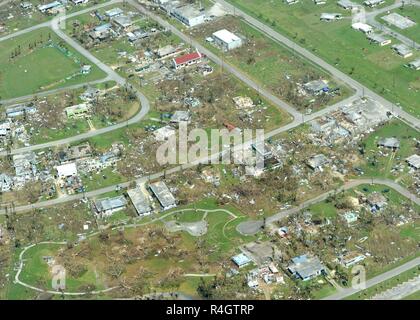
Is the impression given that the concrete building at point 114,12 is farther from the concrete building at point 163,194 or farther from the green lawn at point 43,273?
the green lawn at point 43,273

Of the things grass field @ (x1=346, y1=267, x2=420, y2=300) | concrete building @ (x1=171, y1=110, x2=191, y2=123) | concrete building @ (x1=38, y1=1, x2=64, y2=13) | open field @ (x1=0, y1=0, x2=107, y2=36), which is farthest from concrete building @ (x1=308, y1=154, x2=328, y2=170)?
concrete building @ (x1=38, y1=1, x2=64, y2=13)

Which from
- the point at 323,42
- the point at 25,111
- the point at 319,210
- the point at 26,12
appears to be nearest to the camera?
the point at 319,210

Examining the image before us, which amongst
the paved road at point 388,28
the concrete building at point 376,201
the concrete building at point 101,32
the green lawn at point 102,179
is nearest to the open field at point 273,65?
the concrete building at point 101,32

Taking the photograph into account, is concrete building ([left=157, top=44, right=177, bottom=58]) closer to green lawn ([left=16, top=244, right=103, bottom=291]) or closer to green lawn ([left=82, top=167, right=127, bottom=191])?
green lawn ([left=82, top=167, right=127, bottom=191])

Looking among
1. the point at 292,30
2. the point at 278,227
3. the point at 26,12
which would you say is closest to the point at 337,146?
the point at 278,227

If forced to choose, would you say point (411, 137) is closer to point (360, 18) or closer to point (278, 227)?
point (278, 227)

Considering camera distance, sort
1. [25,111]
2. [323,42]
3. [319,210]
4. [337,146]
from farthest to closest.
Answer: [323,42] < [25,111] < [337,146] < [319,210]
